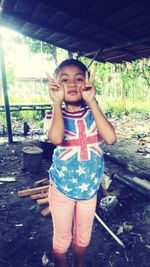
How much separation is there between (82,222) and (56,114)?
3.39ft

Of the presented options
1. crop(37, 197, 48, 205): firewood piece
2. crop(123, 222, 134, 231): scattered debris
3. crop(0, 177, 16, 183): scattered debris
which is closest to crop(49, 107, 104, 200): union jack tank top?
crop(123, 222, 134, 231): scattered debris

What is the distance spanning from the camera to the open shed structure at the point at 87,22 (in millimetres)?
3908

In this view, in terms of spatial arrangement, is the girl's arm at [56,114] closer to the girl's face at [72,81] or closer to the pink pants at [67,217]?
the girl's face at [72,81]

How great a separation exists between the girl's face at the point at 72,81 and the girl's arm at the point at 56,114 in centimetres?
8

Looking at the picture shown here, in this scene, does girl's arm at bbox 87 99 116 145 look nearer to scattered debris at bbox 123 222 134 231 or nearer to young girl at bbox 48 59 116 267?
young girl at bbox 48 59 116 267

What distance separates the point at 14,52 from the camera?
74.6 ft

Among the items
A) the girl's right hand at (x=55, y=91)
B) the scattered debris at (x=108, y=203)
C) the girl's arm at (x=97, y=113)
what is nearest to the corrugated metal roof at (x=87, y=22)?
the girl's arm at (x=97, y=113)

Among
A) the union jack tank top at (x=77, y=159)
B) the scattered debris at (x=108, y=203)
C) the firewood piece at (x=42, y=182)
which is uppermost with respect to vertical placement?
the union jack tank top at (x=77, y=159)

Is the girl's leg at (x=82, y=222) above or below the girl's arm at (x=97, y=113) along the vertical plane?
below

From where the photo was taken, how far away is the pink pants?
2002 millimetres

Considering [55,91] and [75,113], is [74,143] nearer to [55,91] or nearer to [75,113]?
[75,113]

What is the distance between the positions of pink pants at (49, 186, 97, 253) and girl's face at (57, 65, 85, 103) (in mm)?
833

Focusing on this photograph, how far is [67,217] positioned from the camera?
2.04 metres

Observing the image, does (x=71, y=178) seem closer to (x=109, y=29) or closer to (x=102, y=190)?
(x=102, y=190)
